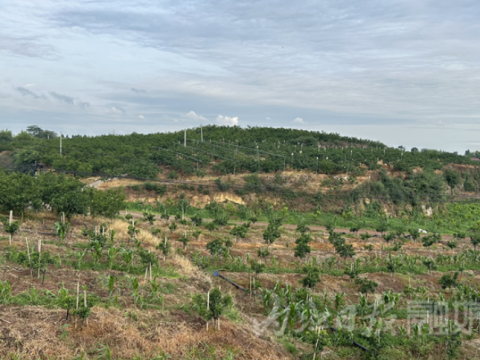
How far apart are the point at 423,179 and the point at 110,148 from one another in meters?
37.5

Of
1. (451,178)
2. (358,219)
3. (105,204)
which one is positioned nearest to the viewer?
(105,204)

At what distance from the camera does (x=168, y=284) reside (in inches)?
483

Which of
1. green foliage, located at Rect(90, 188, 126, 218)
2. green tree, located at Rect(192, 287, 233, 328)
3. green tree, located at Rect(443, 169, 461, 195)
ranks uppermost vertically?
green tree, located at Rect(443, 169, 461, 195)

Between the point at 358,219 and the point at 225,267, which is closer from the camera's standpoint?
the point at 225,267

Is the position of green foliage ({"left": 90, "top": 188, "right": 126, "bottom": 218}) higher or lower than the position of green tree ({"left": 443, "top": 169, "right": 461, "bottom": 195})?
lower

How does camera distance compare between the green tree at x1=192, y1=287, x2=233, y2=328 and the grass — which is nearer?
the green tree at x1=192, y1=287, x2=233, y2=328

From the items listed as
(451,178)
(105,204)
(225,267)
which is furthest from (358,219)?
(105,204)

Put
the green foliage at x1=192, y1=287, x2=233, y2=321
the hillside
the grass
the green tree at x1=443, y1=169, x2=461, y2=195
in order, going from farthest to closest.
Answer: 1. the green tree at x1=443, y1=169, x2=461, y2=195
2. the grass
3. the green foliage at x1=192, y1=287, x2=233, y2=321
4. the hillside

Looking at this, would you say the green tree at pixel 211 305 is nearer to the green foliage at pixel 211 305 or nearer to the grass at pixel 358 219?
the green foliage at pixel 211 305

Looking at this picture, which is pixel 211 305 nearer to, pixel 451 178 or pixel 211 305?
pixel 211 305

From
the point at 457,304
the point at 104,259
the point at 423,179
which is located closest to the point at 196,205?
the point at 104,259

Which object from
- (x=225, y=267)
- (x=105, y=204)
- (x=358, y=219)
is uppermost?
(x=105, y=204)

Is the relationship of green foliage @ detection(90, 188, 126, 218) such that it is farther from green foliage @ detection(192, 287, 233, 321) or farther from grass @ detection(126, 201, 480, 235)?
green foliage @ detection(192, 287, 233, 321)

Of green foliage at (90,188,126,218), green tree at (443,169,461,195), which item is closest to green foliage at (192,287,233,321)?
green foliage at (90,188,126,218)
